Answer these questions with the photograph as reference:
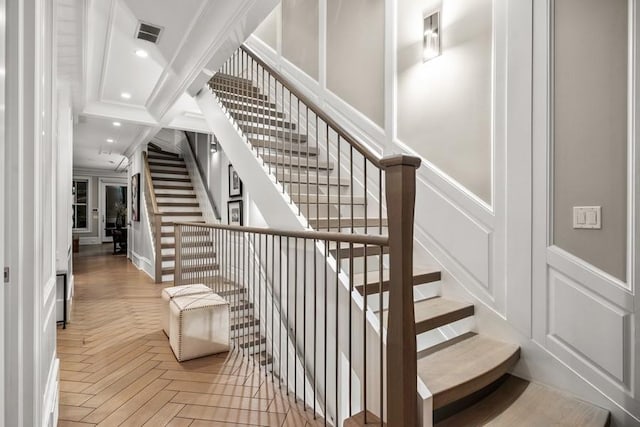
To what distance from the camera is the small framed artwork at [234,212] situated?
18.7 ft

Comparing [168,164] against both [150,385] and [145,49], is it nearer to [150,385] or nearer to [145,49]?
[145,49]

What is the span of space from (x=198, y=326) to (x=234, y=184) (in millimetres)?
3565

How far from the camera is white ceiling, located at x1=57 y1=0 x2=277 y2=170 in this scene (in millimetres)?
2605

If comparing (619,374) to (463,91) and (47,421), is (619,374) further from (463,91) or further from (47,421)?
(47,421)

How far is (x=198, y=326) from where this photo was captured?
2.63 meters

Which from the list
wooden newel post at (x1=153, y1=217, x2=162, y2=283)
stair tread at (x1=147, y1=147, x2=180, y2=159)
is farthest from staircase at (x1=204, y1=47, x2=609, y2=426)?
stair tread at (x1=147, y1=147, x2=180, y2=159)

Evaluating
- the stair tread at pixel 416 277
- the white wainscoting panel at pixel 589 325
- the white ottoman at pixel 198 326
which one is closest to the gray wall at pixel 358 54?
the stair tread at pixel 416 277

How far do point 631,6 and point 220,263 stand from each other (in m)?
3.65

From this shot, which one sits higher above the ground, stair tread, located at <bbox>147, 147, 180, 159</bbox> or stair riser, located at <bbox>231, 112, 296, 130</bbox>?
stair tread, located at <bbox>147, 147, 180, 159</bbox>

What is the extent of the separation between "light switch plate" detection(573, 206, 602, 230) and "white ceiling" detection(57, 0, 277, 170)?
7.60 feet

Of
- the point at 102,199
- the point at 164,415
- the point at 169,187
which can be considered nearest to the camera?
the point at 164,415

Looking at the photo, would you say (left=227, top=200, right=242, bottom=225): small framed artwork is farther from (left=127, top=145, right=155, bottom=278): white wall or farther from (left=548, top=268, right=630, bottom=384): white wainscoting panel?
(left=548, top=268, right=630, bottom=384): white wainscoting panel

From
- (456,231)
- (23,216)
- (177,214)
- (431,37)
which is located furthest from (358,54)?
(177,214)

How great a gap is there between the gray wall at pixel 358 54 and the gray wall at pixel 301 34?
0.28 m
